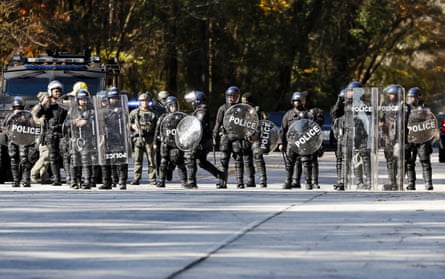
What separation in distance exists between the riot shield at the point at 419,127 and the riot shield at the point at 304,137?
4.85 ft

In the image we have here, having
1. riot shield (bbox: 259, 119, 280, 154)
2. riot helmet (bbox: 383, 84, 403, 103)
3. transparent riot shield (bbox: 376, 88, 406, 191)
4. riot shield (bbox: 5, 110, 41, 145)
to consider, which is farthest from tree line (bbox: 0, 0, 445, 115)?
riot helmet (bbox: 383, 84, 403, 103)

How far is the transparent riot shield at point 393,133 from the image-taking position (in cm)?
2164

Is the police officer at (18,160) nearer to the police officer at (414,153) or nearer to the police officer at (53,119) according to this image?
the police officer at (53,119)

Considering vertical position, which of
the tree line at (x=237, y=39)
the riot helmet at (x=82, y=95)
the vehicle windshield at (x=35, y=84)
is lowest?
the riot helmet at (x=82, y=95)

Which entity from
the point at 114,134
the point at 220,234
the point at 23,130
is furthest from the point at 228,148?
the point at 220,234

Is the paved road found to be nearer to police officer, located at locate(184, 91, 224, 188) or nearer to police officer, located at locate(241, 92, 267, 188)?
police officer, located at locate(184, 91, 224, 188)

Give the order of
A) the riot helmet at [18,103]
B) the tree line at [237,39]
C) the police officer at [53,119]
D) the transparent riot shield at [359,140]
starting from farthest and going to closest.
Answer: the tree line at [237,39] → the riot helmet at [18,103] → the police officer at [53,119] → the transparent riot shield at [359,140]

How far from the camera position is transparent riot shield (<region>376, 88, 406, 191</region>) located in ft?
71.0

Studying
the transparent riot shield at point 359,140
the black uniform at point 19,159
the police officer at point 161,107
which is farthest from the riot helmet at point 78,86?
the transparent riot shield at point 359,140

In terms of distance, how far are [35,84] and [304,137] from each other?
19.9 ft

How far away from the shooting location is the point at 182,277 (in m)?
10.2

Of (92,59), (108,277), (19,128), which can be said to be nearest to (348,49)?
(92,59)

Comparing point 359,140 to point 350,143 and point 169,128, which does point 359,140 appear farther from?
point 169,128

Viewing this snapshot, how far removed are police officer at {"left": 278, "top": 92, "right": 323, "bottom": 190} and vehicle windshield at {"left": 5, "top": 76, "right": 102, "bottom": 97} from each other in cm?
452
